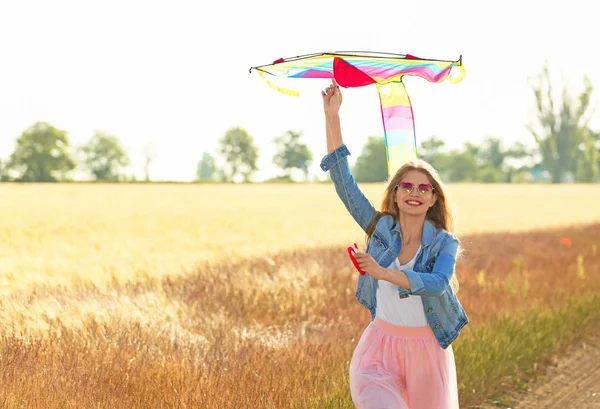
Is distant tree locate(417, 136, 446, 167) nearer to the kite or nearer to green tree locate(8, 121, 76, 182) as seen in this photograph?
green tree locate(8, 121, 76, 182)

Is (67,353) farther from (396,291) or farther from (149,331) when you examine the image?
(396,291)

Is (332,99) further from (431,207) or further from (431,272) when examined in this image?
(431,272)

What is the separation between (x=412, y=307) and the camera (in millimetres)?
3746

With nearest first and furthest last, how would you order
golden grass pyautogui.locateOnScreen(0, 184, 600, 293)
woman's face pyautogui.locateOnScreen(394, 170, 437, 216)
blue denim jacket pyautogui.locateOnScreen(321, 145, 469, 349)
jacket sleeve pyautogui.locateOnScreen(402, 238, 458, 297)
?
1. jacket sleeve pyautogui.locateOnScreen(402, 238, 458, 297)
2. blue denim jacket pyautogui.locateOnScreen(321, 145, 469, 349)
3. woman's face pyautogui.locateOnScreen(394, 170, 437, 216)
4. golden grass pyautogui.locateOnScreen(0, 184, 600, 293)

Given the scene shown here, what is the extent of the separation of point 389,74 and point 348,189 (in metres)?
0.69

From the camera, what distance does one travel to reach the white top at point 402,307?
374cm

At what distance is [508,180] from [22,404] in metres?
77.7

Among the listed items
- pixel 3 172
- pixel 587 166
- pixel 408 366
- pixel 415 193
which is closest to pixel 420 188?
pixel 415 193

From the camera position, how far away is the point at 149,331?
6043 millimetres

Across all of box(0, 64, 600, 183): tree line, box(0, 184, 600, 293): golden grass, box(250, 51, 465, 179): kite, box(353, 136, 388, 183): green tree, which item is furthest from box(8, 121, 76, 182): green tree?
box(250, 51, 465, 179): kite

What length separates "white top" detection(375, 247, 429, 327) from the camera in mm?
3744

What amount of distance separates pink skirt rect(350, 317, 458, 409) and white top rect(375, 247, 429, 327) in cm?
3

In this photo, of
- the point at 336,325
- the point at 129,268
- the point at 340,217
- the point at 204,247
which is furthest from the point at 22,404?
the point at 340,217

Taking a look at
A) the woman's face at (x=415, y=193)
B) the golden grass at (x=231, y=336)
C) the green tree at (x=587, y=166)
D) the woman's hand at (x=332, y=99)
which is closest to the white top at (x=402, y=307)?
the woman's face at (x=415, y=193)
